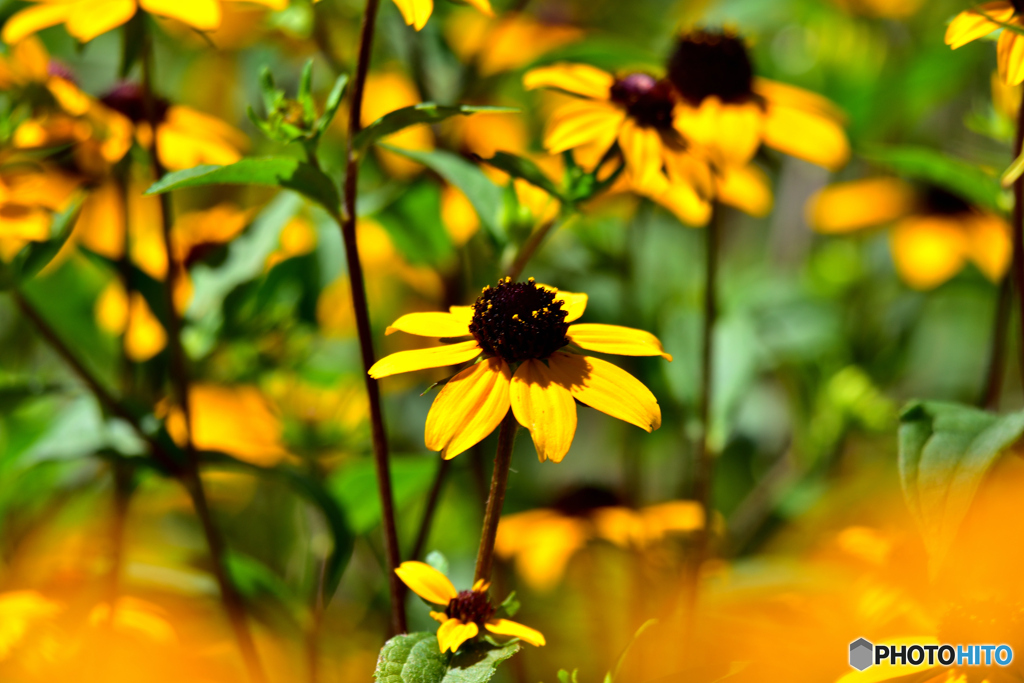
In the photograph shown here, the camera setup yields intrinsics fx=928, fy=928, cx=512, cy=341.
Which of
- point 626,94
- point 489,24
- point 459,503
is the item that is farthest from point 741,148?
point 489,24

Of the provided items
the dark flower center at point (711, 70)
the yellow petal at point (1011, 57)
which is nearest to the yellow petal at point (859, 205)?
the dark flower center at point (711, 70)

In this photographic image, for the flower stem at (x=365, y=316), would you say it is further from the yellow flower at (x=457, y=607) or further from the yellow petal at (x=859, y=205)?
the yellow petal at (x=859, y=205)

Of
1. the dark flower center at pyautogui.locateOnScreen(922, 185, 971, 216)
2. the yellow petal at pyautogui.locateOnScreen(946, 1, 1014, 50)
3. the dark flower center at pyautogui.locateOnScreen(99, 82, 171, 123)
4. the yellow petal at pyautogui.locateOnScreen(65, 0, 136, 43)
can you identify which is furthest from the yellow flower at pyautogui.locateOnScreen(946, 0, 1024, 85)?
the dark flower center at pyautogui.locateOnScreen(922, 185, 971, 216)

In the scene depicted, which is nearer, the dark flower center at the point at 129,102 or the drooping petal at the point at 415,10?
the drooping petal at the point at 415,10

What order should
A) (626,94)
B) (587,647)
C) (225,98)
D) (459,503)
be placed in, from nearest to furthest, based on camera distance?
(626,94) → (587,647) → (459,503) → (225,98)

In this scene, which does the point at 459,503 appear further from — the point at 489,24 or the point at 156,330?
the point at 489,24

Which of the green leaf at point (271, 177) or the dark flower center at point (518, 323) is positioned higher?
the green leaf at point (271, 177)

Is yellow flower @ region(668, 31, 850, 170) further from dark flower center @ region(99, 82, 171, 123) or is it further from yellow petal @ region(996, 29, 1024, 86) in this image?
dark flower center @ region(99, 82, 171, 123)
